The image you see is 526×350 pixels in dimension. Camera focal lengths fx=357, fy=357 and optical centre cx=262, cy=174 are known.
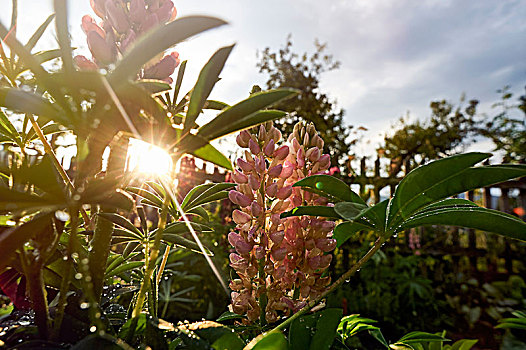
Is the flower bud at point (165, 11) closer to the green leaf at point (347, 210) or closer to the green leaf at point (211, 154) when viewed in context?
the green leaf at point (211, 154)

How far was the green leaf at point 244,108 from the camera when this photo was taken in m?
0.36

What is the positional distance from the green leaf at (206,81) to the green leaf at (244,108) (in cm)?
3

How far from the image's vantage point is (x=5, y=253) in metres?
0.32

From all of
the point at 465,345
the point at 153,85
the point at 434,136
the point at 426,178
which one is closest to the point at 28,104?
the point at 153,85

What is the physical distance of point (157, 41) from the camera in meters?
0.33

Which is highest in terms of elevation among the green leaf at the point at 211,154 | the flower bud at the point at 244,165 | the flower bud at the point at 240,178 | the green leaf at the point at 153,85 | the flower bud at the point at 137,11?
the flower bud at the point at 137,11

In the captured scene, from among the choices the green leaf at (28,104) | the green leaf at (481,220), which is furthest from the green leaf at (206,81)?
the green leaf at (481,220)

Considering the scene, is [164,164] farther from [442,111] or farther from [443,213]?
[442,111]

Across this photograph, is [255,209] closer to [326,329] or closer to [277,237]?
[277,237]

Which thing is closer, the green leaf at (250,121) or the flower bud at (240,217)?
the green leaf at (250,121)

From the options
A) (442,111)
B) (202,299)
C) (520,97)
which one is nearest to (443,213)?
(202,299)

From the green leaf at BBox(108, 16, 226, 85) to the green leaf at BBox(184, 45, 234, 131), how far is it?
0.04 meters

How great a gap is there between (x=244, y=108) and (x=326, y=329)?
0.31 meters

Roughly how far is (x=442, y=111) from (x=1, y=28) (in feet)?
41.2
